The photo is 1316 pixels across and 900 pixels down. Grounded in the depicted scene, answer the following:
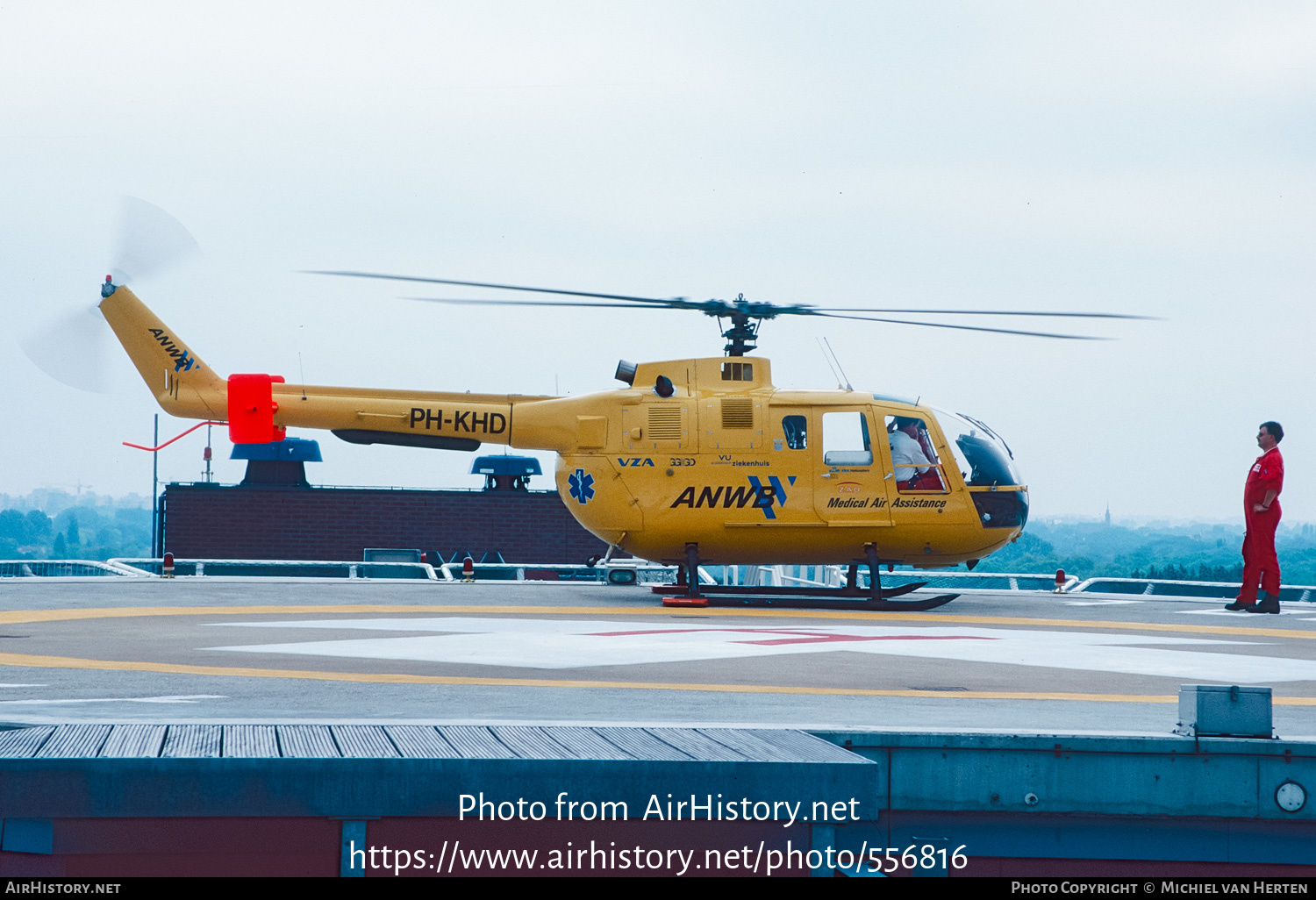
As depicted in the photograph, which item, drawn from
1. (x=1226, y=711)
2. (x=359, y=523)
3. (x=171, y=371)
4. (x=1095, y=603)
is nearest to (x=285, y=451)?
(x=359, y=523)

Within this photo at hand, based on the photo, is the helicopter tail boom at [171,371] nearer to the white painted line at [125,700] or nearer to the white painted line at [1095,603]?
the white painted line at [125,700]

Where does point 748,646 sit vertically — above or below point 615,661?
below

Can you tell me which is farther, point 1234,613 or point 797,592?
point 797,592

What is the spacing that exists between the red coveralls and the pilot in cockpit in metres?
3.65

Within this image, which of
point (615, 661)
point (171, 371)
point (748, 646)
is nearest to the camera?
point (615, 661)

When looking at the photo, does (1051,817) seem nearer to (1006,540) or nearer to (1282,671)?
(1282,671)

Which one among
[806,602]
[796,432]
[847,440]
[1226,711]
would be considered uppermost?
[796,432]

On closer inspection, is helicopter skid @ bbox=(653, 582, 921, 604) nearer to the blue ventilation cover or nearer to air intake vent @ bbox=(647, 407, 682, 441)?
air intake vent @ bbox=(647, 407, 682, 441)

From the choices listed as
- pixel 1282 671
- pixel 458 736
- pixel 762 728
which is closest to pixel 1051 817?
pixel 762 728

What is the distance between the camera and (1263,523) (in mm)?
→ 14500

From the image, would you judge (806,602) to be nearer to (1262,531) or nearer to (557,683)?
(1262,531)

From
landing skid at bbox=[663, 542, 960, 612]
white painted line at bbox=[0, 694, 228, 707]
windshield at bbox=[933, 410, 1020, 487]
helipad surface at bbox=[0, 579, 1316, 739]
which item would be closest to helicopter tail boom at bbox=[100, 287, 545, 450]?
helipad surface at bbox=[0, 579, 1316, 739]

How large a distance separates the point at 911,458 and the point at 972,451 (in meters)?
0.81
